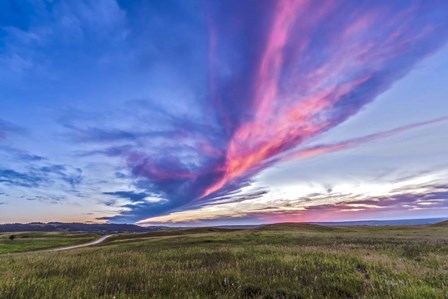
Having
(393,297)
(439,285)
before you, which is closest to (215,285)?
(393,297)

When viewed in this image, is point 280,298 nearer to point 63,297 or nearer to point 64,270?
point 63,297

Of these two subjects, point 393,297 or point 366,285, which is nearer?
point 393,297

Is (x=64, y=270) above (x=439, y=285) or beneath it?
above

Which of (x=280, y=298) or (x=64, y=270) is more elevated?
(x=64, y=270)

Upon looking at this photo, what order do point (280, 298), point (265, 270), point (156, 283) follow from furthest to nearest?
point (265, 270) < point (156, 283) < point (280, 298)

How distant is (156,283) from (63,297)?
2.70m

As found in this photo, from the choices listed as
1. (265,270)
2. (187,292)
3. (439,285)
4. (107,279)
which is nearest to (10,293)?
(107,279)

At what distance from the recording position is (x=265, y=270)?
36.7 ft

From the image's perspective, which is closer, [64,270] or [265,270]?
[265,270]

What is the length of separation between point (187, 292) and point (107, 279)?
4.01 m

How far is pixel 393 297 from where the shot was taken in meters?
7.08

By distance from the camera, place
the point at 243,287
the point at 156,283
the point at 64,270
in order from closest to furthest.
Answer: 1. the point at 243,287
2. the point at 156,283
3. the point at 64,270

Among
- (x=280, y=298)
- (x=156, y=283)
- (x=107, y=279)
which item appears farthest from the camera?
(x=107, y=279)

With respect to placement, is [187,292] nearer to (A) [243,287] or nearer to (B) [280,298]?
(A) [243,287]
